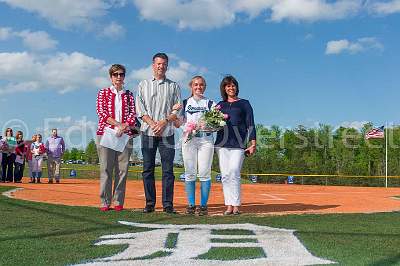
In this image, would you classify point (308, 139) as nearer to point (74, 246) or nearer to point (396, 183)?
point (396, 183)

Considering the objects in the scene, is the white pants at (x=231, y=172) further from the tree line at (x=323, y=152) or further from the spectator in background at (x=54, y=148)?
the tree line at (x=323, y=152)

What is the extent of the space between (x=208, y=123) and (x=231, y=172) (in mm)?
817

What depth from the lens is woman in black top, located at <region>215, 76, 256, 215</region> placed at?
6.81 metres

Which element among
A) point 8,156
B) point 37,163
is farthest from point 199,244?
point 37,163

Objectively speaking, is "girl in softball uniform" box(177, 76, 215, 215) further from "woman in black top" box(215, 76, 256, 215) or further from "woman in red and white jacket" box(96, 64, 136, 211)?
"woman in red and white jacket" box(96, 64, 136, 211)

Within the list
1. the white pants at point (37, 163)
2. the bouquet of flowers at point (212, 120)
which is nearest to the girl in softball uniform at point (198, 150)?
the bouquet of flowers at point (212, 120)

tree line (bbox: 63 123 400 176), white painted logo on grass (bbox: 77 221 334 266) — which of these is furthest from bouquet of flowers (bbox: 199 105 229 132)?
tree line (bbox: 63 123 400 176)

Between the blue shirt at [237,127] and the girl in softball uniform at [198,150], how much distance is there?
204mm

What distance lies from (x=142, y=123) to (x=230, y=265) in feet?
12.8

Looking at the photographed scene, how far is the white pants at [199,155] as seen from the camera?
6754 millimetres

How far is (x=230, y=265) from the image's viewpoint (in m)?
3.21

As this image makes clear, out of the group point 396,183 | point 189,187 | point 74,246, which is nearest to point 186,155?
point 189,187

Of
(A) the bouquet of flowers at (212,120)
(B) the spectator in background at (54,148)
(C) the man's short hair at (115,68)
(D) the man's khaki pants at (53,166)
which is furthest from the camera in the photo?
(D) the man's khaki pants at (53,166)

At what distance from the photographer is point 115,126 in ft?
22.5
